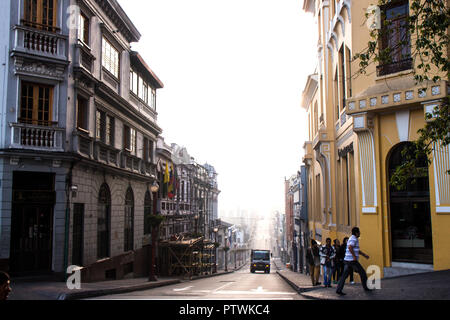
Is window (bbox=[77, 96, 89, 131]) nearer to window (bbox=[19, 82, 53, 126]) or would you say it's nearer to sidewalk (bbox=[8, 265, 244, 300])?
window (bbox=[19, 82, 53, 126])

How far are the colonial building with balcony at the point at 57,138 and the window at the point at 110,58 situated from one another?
104mm

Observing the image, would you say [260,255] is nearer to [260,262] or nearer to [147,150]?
[260,262]

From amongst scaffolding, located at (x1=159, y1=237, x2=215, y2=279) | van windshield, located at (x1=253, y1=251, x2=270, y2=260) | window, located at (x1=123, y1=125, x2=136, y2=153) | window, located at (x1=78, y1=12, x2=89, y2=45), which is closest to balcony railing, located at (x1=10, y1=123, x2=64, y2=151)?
window, located at (x1=78, y1=12, x2=89, y2=45)

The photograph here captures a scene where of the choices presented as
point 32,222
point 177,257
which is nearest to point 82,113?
point 32,222

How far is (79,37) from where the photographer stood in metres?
18.9

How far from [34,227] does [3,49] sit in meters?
6.86

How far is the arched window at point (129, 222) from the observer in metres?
25.8

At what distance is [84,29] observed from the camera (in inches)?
781

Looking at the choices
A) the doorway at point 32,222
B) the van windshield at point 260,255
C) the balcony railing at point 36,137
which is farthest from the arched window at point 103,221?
the van windshield at point 260,255

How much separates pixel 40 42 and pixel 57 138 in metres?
3.80

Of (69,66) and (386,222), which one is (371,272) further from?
(69,66)

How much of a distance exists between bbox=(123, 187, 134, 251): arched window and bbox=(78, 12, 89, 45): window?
9485mm

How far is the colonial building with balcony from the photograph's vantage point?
1647cm

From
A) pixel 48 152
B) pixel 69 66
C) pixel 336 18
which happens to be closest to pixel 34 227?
pixel 48 152
